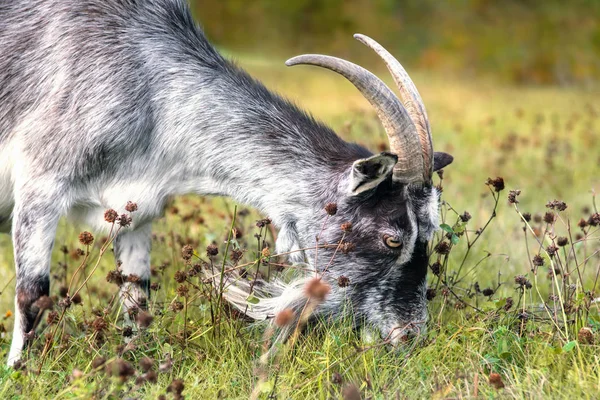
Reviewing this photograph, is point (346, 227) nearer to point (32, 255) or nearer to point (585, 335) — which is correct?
point (585, 335)

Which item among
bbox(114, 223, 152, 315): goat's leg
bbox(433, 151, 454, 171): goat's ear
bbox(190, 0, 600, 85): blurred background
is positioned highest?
bbox(433, 151, 454, 171): goat's ear

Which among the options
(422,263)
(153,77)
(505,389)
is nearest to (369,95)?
(422,263)

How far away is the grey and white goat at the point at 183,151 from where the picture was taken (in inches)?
175

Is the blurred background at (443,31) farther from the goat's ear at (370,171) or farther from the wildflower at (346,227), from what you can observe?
the wildflower at (346,227)

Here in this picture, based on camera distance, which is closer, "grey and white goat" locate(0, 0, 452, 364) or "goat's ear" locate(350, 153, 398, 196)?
"goat's ear" locate(350, 153, 398, 196)

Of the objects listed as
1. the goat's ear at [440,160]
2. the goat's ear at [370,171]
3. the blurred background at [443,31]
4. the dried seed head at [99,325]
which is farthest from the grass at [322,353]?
the blurred background at [443,31]

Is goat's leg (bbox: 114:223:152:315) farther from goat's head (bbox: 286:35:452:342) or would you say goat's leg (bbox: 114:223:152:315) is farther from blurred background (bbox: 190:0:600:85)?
blurred background (bbox: 190:0:600:85)

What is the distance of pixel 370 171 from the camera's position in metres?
4.32

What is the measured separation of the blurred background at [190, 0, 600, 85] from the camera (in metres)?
24.3

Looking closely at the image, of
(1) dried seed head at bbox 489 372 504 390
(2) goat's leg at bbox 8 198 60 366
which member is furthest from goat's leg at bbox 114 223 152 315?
(1) dried seed head at bbox 489 372 504 390

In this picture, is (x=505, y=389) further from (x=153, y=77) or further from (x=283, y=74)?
(x=283, y=74)

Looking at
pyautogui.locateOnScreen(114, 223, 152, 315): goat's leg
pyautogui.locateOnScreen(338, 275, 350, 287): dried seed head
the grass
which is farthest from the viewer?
pyautogui.locateOnScreen(114, 223, 152, 315): goat's leg

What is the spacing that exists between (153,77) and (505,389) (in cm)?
253

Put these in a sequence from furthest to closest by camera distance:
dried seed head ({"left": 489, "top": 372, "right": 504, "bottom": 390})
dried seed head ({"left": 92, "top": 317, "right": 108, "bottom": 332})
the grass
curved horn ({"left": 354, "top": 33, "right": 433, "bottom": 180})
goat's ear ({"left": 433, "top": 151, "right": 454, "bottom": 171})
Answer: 1. goat's ear ({"left": 433, "top": 151, "right": 454, "bottom": 171})
2. curved horn ({"left": 354, "top": 33, "right": 433, "bottom": 180})
3. dried seed head ({"left": 92, "top": 317, "right": 108, "bottom": 332})
4. the grass
5. dried seed head ({"left": 489, "top": 372, "right": 504, "bottom": 390})
